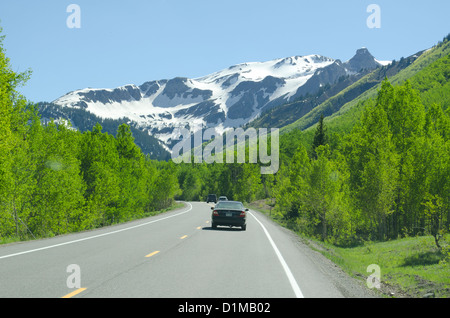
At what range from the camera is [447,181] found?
28.1 meters

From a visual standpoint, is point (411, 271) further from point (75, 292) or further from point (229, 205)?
point (75, 292)

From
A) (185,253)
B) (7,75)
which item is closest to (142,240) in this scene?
(185,253)

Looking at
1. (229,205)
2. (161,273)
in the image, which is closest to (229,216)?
(229,205)

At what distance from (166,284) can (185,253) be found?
487 centimetres

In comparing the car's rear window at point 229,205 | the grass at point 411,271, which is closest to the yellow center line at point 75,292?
the grass at point 411,271

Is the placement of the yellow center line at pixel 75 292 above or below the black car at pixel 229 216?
above

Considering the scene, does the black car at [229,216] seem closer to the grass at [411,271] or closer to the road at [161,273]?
the grass at [411,271]
